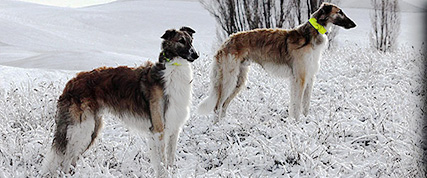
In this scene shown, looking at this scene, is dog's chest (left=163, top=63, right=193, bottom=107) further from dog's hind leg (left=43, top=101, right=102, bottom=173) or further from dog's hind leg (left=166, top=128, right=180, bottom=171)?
dog's hind leg (left=43, top=101, right=102, bottom=173)

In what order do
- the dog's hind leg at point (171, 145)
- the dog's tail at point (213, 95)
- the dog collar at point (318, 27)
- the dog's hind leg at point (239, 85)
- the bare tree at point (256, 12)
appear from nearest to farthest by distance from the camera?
the dog's hind leg at point (171, 145) → the dog collar at point (318, 27) → the dog's tail at point (213, 95) → the dog's hind leg at point (239, 85) → the bare tree at point (256, 12)

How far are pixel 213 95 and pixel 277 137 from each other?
5.08 ft

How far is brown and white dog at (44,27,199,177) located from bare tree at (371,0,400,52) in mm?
12359

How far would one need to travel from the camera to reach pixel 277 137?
4836mm

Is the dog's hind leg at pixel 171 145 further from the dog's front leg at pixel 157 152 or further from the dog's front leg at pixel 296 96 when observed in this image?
the dog's front leg at pixel 296 96

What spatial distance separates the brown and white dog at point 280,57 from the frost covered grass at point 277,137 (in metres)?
0.33

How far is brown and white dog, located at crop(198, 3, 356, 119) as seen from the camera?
18.4 feet

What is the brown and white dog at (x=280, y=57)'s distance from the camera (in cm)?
560

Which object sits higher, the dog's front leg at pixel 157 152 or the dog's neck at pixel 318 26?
the dog's neck at pixel 318 26

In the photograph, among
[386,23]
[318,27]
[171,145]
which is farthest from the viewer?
[386,23]

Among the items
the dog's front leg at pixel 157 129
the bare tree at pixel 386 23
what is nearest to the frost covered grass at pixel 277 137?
the dog's front leg at pixel 157 129

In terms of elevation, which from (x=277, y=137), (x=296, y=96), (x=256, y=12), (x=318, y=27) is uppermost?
(x=318, y=27)

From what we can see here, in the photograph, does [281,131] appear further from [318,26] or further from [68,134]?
[68,134]

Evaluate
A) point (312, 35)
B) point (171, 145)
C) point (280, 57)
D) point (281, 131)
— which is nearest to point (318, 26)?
point (312, 35)
